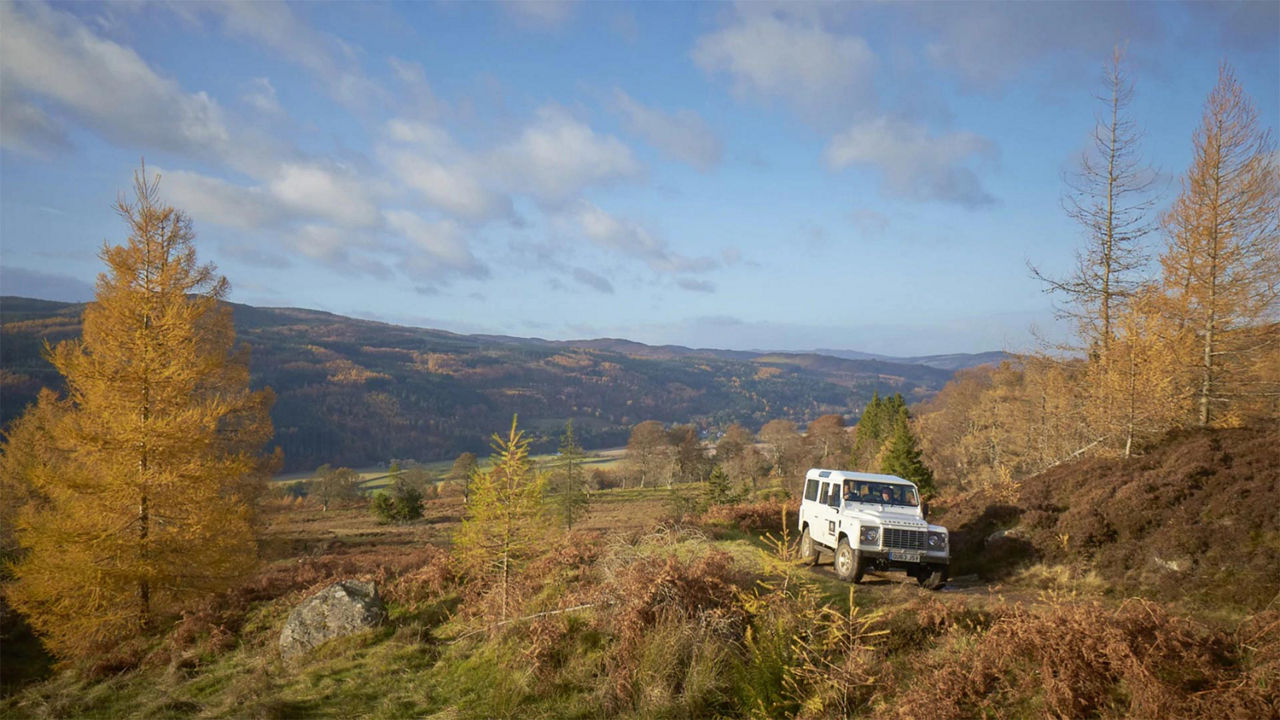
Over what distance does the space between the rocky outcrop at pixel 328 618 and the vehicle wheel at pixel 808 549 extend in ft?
31.1

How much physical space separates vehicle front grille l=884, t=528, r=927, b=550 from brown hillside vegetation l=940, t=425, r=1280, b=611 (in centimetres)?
344

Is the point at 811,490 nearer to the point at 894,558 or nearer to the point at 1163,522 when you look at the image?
the point at 894,558

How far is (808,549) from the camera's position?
1366 centimetres

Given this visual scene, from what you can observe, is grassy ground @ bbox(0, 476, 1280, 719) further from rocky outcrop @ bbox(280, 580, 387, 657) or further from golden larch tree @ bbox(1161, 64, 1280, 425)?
golden larch tree @ bbox(1161, 64, 1280, 425)

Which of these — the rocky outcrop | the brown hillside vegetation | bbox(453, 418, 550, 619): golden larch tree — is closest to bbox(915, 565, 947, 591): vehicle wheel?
the brown hillside vegetation

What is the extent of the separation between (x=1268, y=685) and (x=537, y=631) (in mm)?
8184

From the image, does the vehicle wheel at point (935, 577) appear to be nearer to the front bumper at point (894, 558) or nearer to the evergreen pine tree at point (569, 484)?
the front bumper at point (894, 558)

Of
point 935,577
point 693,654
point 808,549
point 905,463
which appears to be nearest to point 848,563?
point 935,577

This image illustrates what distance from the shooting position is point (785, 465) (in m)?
67.8

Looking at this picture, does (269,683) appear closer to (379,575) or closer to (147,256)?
(379,575)

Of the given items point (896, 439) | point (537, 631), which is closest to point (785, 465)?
point (896, 439)

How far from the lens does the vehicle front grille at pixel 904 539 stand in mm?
10852

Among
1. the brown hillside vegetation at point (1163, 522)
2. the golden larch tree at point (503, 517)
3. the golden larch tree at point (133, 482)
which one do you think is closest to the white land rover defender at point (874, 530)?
the brown hillside vegetation at point (1163, 522)

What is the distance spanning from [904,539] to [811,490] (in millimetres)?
3576
